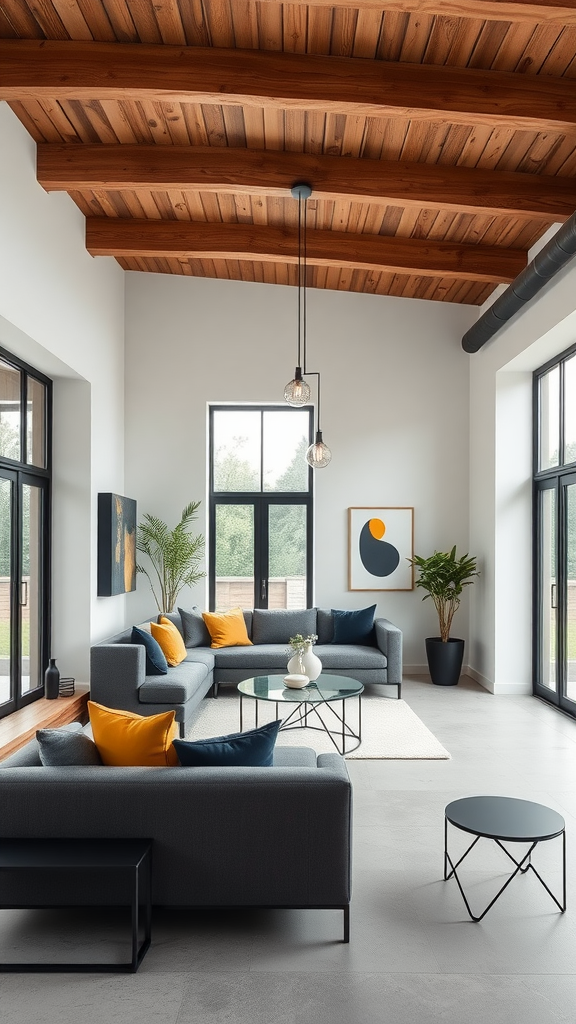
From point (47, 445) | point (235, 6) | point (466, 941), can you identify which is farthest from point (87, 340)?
point (466, 941)

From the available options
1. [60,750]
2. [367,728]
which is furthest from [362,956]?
[367,728]

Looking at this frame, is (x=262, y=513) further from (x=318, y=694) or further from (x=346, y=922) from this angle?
(x=346, y=922)

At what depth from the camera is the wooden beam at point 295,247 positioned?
22.1 feet

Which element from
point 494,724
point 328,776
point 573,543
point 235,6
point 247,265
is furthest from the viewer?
point 247,265

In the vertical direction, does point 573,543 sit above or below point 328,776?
above

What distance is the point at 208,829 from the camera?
2713 mm

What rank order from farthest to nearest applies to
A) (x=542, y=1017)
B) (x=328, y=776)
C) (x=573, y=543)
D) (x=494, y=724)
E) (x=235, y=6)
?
(x=573, y=543) → (x=494, y=724) → (x=235, y=6) → (x=328, y=776) → (x=542, y=1017)

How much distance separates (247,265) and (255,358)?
39.0 inches

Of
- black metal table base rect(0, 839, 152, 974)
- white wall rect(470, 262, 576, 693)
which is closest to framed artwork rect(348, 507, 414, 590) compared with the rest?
white wall rect(470, 262, 576, 693)

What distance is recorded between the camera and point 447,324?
331 inches

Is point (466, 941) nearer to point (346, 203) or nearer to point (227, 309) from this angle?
point (346, 203)

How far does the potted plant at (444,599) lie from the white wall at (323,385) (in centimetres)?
55

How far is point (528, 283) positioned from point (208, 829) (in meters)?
4.82

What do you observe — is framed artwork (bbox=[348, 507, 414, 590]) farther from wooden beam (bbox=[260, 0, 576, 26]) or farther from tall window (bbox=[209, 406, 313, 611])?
wooden beam (bbox=[260, 0, 576, 26])
